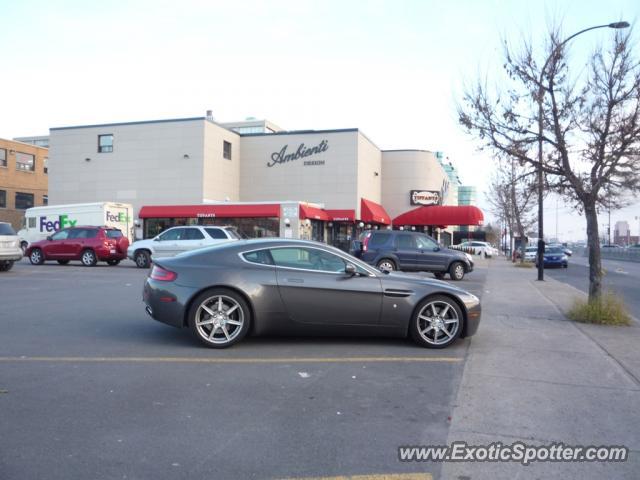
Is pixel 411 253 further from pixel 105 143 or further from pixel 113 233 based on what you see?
pixel 105 143

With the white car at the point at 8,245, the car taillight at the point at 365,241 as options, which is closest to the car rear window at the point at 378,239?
the car taillight at the point at 365,241

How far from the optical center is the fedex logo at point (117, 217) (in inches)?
1061

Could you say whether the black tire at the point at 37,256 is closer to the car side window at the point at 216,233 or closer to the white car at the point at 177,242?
the white car at the point at 177,242

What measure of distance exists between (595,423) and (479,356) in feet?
7.76

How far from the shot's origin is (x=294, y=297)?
23.2 ft

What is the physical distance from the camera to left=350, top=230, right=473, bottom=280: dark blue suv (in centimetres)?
1928

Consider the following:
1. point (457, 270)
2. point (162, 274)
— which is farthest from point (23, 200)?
point (162, 274)

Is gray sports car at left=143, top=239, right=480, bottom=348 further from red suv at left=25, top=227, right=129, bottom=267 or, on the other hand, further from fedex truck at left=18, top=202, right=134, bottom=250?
fedex truck at left=18, top=202, right=134, bottom=250

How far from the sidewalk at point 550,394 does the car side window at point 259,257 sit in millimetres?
2724

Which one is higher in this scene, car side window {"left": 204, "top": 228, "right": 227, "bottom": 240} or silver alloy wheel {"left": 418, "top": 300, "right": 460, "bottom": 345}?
car side window {"left": 204, "top": 228, "right": 227, "bottom": 240}

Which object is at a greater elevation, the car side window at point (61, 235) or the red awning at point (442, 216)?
the red awning at point (442, 216)

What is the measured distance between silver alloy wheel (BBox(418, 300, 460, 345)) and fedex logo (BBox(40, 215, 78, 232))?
24.1 m

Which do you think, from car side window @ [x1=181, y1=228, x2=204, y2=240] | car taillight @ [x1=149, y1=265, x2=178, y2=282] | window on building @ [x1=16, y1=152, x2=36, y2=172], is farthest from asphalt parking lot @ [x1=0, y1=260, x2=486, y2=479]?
window on building @ [x1=16, y1=152, x2=36, y2=172]

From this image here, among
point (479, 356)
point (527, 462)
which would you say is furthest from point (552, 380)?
point (527, 462)
